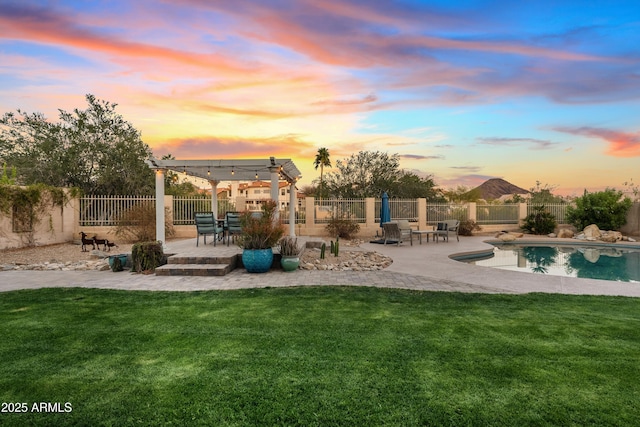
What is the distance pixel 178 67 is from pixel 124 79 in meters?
1.68

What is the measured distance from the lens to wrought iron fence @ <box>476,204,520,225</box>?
19875mm

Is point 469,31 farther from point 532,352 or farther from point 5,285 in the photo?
point 5,285

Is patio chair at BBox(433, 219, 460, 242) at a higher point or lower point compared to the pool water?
higher

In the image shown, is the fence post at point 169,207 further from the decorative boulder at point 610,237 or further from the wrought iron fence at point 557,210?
the decorative boulder at point 610,237

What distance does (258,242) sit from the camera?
7.84m

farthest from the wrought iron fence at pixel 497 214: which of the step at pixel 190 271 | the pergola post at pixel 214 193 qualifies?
the step at pixel 190 271

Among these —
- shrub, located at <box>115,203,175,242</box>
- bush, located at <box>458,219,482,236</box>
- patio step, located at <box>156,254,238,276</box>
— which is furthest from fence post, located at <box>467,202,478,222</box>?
shrub, located at <box>115,203,175,242</box>

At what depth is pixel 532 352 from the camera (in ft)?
10.9

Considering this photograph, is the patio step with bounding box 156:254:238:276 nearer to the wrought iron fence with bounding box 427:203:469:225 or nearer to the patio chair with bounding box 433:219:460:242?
the patio chair with bounding box 433:219:460:242

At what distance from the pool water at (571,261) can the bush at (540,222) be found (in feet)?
12.0

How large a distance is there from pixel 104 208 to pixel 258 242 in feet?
35.0

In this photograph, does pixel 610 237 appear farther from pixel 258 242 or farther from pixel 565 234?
pixel 258 242

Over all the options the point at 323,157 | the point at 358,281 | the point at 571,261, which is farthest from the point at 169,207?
the point at 323,157

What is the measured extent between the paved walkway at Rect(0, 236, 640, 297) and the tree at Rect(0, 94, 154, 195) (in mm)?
13790
